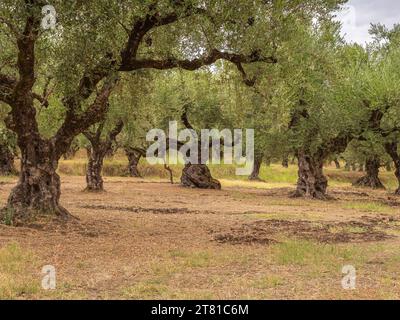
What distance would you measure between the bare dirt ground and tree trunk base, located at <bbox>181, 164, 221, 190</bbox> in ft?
77.1

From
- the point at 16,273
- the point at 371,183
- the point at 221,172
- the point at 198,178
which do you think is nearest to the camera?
the point at 16,273

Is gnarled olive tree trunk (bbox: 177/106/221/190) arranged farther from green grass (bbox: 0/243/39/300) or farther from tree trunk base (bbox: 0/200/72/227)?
green grass (bbox: 0/243/39/300)

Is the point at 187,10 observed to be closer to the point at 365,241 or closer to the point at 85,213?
the point at 365,241

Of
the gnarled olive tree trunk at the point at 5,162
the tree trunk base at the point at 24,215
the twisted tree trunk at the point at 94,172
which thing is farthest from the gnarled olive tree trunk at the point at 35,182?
the gnarled olive tree trunk at the point at 5,162

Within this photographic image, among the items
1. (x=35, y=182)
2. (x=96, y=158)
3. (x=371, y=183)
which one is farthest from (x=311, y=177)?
(x=35, y=182)

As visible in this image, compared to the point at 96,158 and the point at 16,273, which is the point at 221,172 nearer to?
the point at 96,158

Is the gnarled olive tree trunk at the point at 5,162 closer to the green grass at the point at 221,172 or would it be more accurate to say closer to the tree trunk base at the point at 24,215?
the green grass at the point at 221,172

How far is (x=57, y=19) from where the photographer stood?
15.6m

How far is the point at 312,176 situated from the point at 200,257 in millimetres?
29187

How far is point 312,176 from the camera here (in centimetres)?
4225

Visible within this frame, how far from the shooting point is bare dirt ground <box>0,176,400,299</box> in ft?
35.6

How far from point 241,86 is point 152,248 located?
10368 mm
